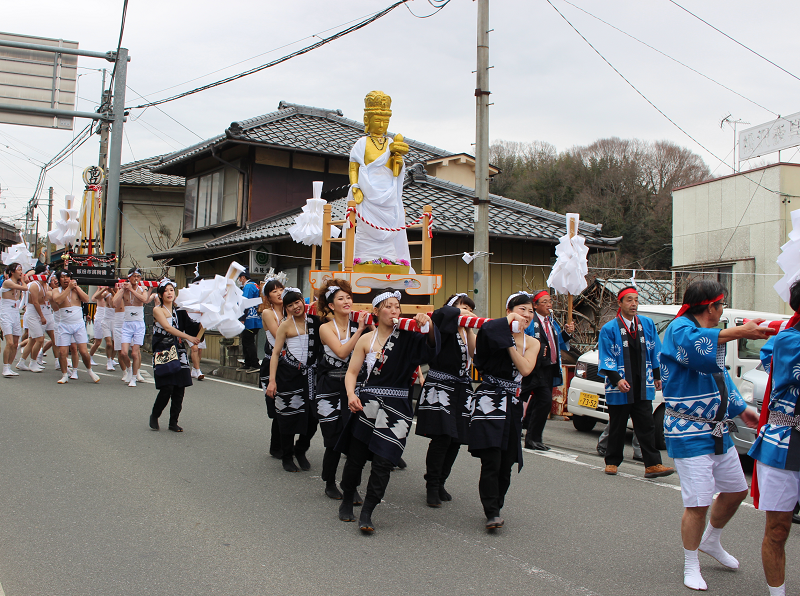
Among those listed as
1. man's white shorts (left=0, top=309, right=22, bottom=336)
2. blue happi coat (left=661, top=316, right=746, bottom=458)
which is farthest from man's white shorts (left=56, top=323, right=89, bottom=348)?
blue happi coat (left=661, top=316, right=746, bottom=458)

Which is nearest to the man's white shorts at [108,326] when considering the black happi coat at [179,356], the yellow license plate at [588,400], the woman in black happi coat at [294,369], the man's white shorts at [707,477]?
the black happi coat at [179,356]

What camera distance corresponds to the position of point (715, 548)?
4.32 metres

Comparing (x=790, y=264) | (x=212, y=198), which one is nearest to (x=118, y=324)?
(x=212, y=198)

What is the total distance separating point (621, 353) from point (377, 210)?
12.0 feet

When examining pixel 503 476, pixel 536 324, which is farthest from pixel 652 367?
pixel 503 476

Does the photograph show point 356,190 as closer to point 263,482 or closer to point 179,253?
point 263,482

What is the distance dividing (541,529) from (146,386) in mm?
8996

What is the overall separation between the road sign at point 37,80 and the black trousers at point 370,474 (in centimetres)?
1689

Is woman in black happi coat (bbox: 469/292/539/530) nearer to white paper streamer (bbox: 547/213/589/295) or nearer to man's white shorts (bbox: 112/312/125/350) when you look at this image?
white paper streamer (bbox: 547/213/589/295)

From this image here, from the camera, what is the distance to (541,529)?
5055 mm

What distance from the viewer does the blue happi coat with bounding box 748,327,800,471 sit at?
3.38 meters

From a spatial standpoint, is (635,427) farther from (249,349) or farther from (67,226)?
(67,226)

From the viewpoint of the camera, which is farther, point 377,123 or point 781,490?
point 377,123

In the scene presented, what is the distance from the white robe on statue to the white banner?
55.3 ft
